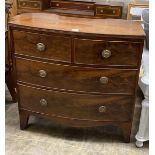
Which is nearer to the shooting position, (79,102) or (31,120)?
(79,102)

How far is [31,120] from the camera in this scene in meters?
2.28

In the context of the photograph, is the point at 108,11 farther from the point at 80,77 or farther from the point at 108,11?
the point at 80,77

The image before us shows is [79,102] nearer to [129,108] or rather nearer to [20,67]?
[129,108]

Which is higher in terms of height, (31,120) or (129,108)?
(129,108)

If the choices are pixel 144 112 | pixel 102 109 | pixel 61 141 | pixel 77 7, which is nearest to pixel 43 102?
pixel 61 141

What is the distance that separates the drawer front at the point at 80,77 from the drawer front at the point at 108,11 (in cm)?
187

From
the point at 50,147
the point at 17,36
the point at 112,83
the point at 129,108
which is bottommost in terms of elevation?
the point at 50,147

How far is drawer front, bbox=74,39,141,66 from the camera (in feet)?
5.53

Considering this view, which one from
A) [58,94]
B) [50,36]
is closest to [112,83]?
[58,94]

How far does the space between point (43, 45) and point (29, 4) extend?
2.06 m

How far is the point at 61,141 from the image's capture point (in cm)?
203

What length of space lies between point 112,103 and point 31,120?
2.71 feet
